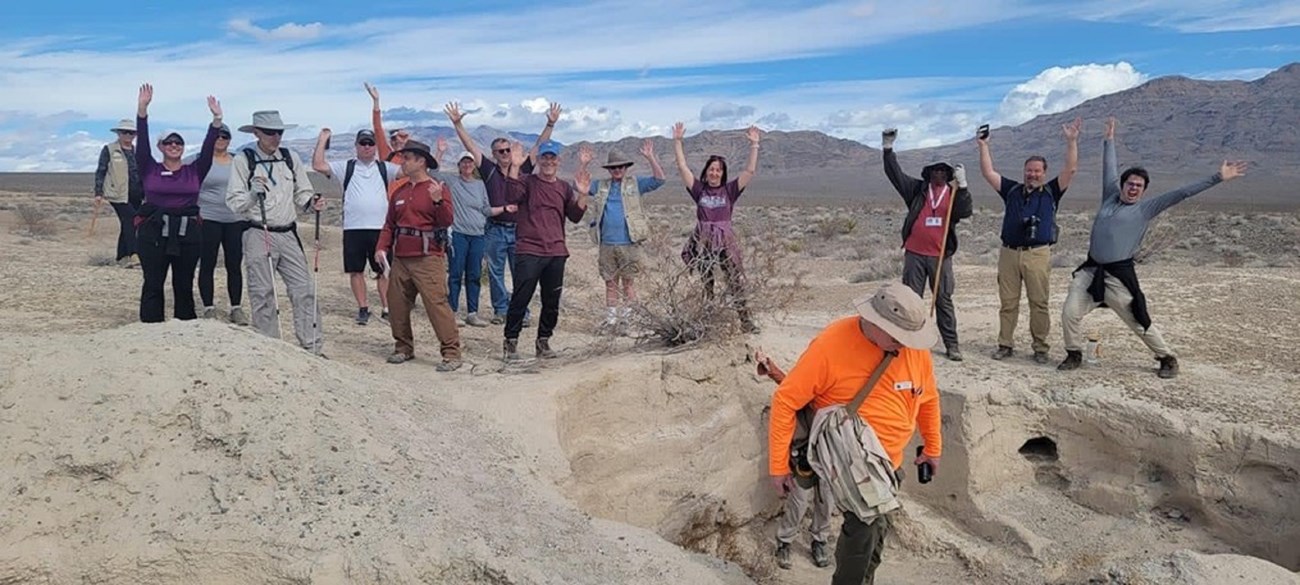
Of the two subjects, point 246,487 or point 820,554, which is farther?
point 820,554

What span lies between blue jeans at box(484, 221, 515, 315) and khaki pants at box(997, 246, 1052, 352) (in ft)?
15.2

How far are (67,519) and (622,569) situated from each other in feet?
8.10

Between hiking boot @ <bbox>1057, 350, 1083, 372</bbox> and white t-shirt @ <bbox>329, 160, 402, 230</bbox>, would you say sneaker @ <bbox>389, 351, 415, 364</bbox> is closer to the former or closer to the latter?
white t-shirt @ <bbox>329, 160, 402, 230</bbox>

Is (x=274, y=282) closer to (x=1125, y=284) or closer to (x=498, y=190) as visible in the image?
(x=498, y=190)

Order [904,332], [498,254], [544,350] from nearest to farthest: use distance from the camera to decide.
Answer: [904,332]
[544,350]
[498,254]

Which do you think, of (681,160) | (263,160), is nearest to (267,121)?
(263,160)

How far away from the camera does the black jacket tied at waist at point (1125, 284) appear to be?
7.25 m

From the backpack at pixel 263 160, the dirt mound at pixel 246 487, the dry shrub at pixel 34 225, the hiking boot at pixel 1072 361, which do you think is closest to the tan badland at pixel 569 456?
the dirt mound at pixel 246 487

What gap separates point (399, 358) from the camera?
7.26 meters

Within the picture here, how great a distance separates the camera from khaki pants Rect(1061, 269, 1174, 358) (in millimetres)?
7309

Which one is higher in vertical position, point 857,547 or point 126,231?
point 126,231

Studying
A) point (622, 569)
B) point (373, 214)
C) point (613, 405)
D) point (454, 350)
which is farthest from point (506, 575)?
point (373, 214)

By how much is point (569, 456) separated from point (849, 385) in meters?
2.38

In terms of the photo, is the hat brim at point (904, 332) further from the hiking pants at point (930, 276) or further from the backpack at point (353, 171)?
the backpack at point (353, 171)
